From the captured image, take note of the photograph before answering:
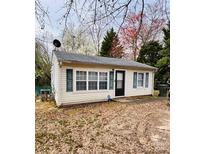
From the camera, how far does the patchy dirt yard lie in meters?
1.42

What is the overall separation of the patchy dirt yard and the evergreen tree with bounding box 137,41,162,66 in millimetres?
308

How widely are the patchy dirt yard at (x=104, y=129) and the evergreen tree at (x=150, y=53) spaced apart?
31 cm

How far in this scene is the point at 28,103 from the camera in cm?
117

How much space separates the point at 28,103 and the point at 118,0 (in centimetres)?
86

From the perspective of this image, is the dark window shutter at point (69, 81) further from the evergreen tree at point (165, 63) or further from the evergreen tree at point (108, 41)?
the evergreen tree at point (165, 63)

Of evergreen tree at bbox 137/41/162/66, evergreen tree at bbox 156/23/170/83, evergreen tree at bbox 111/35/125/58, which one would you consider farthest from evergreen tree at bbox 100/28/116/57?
evergreen tree at bbox 156/23/170/83

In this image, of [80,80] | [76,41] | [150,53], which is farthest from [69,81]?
[150,53]

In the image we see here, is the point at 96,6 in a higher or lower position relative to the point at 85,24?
higher

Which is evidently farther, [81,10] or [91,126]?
[91,126]

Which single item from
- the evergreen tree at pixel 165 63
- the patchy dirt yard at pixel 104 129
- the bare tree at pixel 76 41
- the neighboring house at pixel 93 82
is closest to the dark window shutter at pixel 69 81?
the neighboring house at pixel 93 82

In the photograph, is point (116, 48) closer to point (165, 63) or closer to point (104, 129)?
point (165, 63)

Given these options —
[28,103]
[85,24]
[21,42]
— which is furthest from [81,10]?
[28,103]

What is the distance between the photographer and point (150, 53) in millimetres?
1435

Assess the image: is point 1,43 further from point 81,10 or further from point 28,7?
point 81,10
